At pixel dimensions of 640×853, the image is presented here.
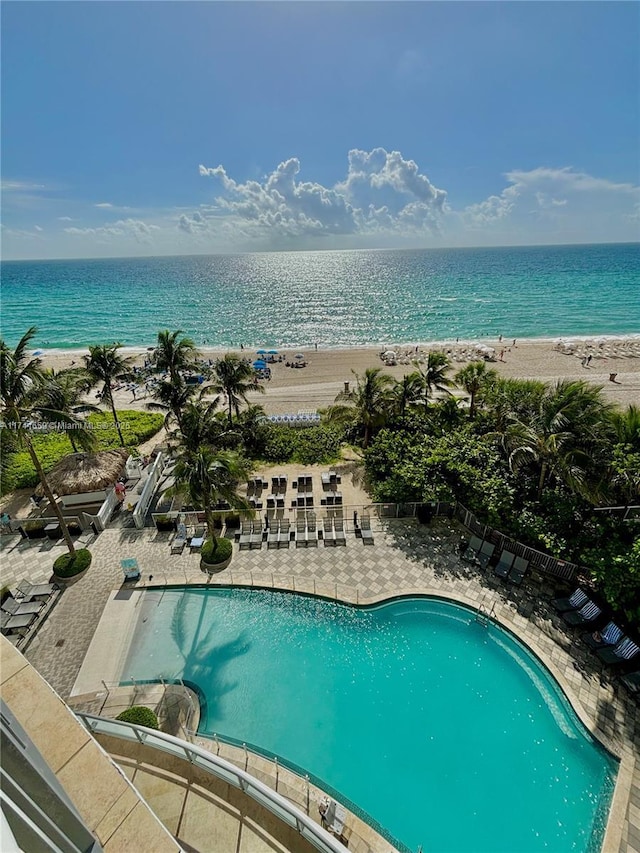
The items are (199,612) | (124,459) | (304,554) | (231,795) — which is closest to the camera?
(231,795)

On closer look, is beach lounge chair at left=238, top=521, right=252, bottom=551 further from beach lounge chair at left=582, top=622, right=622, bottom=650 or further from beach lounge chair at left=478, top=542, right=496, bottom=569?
beach lounge chair at left=582, top=622, right=622, bottom=650

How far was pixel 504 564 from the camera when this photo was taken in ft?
52.5

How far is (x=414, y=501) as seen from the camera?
19000 millimetres

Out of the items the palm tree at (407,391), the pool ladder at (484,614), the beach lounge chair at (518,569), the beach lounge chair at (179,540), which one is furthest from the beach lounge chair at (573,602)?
the beach lounge chair at (179,540)

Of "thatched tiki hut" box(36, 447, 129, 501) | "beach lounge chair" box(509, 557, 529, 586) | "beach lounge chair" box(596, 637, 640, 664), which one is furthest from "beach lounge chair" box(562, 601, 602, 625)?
"thatched tiki hut" box(36, 447, 129, 501)

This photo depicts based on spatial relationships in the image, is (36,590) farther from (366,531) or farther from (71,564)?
(366,531)

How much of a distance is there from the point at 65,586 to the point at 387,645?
1330 centimetres

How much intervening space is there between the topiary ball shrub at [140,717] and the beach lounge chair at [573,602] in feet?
46.5

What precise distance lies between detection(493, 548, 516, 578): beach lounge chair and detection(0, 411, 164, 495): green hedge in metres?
24.4

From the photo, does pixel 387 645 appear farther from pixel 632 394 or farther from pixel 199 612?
pixel 632 394

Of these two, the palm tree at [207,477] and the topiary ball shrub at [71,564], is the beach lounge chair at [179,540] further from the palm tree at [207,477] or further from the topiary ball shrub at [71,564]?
the topiary ball shrub at [71,564]

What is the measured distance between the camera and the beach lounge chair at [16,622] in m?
13.6

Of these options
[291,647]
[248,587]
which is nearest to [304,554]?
[248,587]

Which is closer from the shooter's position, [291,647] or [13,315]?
[291,647]
